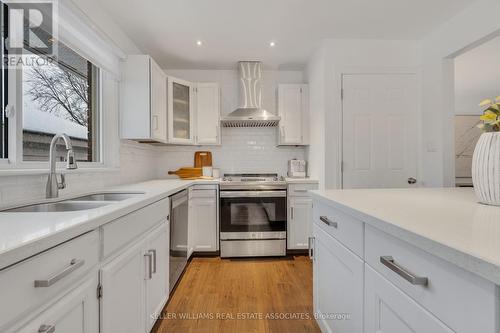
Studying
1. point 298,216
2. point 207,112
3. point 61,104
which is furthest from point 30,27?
point 298,216

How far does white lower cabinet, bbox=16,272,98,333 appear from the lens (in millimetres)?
675

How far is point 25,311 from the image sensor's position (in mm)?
613

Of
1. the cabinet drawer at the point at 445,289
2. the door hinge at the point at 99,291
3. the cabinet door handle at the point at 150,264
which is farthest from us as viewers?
the cabinet door handle at the point at 150,264

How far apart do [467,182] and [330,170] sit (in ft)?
15.6

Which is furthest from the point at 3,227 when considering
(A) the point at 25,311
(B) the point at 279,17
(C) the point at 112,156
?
(B) the point at 279,17

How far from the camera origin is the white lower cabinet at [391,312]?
0.64 metres

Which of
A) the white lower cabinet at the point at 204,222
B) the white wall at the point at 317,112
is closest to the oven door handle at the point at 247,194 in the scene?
the white lower cabinet at the point at 204,222

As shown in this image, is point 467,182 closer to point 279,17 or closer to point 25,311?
point 279,17

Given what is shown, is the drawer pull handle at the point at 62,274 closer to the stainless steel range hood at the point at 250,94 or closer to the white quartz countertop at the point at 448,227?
the white quartz countertop at the point at 448,227

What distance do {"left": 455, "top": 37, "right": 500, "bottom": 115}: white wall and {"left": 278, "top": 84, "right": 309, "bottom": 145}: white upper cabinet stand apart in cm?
210

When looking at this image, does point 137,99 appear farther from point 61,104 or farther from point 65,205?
point 65,205

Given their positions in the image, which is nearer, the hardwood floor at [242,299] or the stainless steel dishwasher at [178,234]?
the hardwood floor at [242,299]

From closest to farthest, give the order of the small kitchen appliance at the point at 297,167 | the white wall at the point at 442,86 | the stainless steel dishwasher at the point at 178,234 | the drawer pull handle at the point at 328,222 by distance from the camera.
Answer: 1. the drawer pull handle at the point at 328,222
2. the stainless steel dishwasher at the point at 178,234
3. the white wall at the point at 442,86
4. the small kitchen appliance at the point at 297,167

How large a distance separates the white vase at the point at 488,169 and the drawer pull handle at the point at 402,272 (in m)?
0.58
